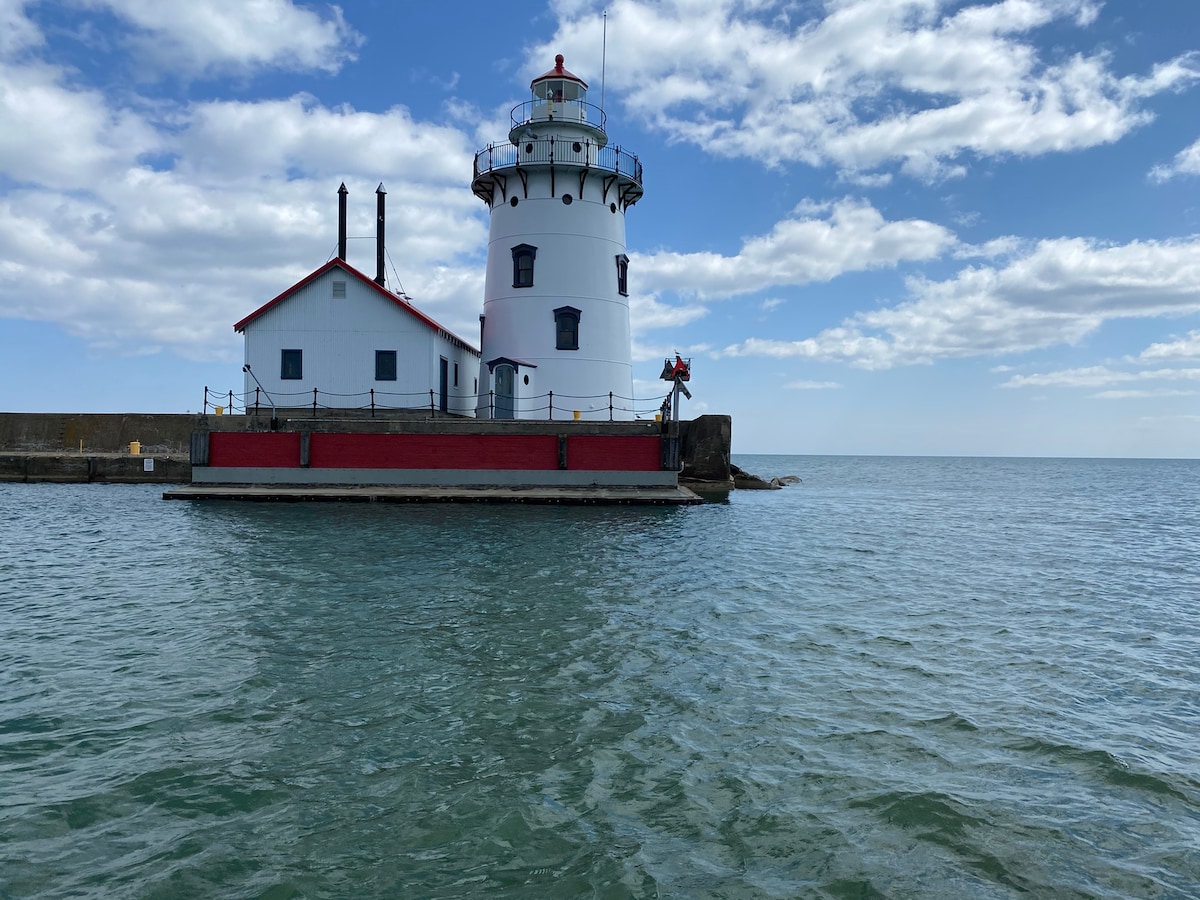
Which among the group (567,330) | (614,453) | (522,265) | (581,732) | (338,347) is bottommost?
(581,732)

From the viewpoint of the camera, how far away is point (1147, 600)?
1427 cm

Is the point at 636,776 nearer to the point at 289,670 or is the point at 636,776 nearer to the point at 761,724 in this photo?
the point at 761,724

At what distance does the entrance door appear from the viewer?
96.5ft

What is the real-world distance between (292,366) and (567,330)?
9947 mm

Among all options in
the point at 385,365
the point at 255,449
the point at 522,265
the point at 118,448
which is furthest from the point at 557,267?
the point at 118,448

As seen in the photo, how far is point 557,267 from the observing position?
29.7 m

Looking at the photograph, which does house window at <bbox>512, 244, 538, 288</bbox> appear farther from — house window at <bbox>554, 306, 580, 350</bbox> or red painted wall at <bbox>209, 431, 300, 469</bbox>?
red painted wall at <bbox>209, 431, 300, 469</bbox>

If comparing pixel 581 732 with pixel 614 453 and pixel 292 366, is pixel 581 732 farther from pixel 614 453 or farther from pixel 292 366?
pixel 292 366

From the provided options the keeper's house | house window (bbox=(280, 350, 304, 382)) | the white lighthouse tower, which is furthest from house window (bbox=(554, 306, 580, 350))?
house window (bbox=(280, 350, 304, 382))

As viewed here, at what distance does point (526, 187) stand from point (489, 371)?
707 centimetres

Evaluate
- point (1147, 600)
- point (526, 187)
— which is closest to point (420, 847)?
point (1147, 600)

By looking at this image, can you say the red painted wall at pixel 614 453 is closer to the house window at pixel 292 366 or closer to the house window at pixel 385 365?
the house window at pixel 385 365

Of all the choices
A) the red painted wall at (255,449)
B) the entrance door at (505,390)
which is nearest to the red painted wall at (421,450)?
the red painted wall at (255,449)

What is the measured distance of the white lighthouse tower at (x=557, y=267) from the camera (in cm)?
2952
